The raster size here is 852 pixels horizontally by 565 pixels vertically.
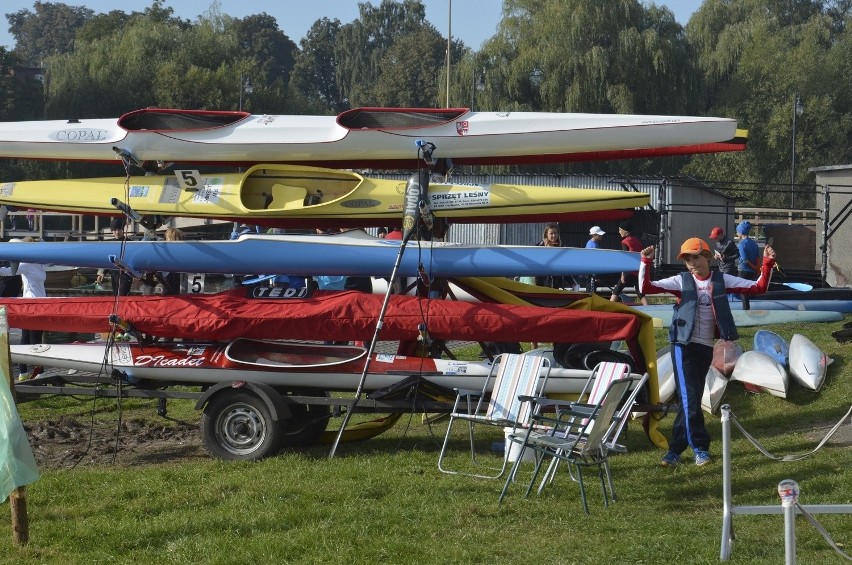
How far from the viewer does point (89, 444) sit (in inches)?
384

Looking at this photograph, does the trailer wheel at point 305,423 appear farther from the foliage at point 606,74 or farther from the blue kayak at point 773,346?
the foliage at point 606,74

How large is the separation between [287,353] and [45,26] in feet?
492

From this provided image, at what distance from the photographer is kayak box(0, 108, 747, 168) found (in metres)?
10.6

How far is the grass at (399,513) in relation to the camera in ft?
21.1

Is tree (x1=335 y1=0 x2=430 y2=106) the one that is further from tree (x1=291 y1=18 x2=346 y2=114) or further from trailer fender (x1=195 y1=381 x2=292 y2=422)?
trailer fender (x1=195 y1=381 x2=292 y2=422)

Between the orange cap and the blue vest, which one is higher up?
the orange cap

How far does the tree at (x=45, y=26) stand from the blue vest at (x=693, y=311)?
473 feet

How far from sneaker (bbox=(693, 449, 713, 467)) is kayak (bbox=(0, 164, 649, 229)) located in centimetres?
286

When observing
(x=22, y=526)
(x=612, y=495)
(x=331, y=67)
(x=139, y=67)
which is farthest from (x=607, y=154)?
(x=331, y=67)

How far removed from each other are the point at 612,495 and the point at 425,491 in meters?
1.28

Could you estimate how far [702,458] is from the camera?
8.77 m

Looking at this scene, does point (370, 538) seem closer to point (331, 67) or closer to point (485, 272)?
point (485, 272)

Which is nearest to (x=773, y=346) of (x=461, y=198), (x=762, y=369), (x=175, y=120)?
(x=762, y=369)

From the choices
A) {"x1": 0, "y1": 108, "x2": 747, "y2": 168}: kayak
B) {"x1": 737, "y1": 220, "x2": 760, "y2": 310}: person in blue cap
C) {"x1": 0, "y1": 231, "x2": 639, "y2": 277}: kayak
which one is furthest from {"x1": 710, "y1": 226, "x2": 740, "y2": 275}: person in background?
{"x1": 0, "y1": 231, "x2": 639, "y2": 277}: kayak
